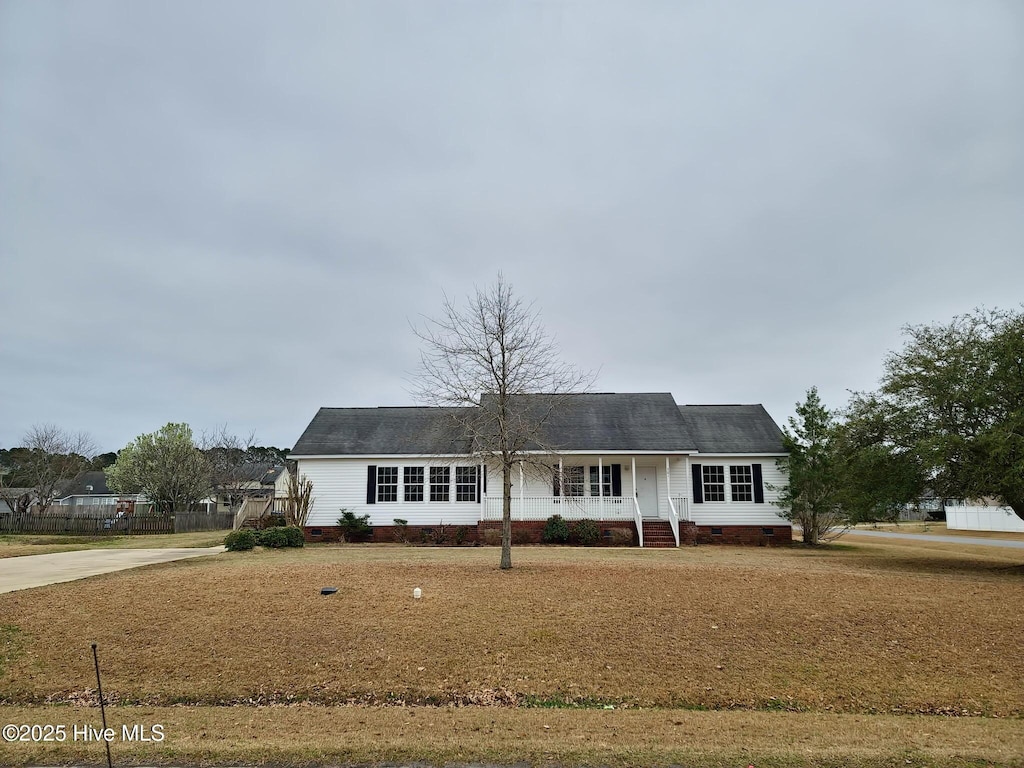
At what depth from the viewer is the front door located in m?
25.2

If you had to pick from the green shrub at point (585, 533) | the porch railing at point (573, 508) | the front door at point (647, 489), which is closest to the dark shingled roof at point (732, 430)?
the front door at point (647, 489)

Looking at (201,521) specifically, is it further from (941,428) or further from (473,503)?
(941,428)

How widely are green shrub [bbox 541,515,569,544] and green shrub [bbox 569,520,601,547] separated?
0.25 m

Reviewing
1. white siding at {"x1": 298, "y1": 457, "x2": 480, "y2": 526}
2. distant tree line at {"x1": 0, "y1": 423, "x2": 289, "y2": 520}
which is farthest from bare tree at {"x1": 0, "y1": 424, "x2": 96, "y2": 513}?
white siding at {"x1": 298, "y1": 457, "x2": 480, "y2": 526}

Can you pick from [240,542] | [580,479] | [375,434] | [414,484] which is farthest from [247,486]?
[580,479]

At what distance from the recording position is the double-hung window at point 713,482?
82.9 feet

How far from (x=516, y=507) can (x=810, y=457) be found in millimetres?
10962

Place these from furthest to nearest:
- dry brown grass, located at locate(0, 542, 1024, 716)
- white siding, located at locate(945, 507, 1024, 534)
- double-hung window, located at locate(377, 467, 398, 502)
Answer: white siding, located at locate(945, 507, 1024, 534) → double-hung window, located at locate(377, 467, 398, 502) → dry brown grass, located at locate(0, 542, 1024, 716)

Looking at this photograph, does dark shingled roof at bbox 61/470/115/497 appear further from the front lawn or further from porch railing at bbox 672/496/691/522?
the front lawn

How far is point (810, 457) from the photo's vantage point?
23797mm

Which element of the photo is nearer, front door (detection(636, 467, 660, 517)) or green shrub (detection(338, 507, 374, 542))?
green shrub (detection(338, 507, 374, 542))

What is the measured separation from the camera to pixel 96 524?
110 ft

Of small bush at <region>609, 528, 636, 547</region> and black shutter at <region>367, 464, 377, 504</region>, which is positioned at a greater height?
black shutter at <region>367, 464, 377, 504</region>

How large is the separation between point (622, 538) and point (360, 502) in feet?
33.3
